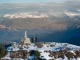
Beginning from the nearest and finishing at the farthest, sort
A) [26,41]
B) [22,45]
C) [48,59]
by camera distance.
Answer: [48,59] < [22,45] < [26,41]

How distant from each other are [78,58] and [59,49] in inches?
432

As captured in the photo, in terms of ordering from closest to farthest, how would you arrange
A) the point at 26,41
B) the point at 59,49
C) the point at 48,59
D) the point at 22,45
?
1. the point at 48,59
2. the point at 59,49
3. the point at 22,45
4. the point at 26,41

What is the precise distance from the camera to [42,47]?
477ft

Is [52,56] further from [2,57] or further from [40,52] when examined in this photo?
[2,57]

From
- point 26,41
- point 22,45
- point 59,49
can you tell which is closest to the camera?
point 59,49

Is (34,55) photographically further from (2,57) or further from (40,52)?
(2,57)

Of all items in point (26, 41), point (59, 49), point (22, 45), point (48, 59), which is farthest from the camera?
point (26, 41)

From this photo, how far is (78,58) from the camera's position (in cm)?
13225

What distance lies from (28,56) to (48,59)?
960cm

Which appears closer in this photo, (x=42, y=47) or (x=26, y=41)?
(x=42, y=47)

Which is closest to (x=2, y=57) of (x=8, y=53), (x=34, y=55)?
(x=8, y=53)

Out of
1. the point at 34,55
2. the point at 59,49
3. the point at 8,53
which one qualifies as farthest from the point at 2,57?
the point at 59,49

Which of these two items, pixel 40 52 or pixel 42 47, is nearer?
pixel 40 52

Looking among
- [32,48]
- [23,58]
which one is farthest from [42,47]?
[23,58]
